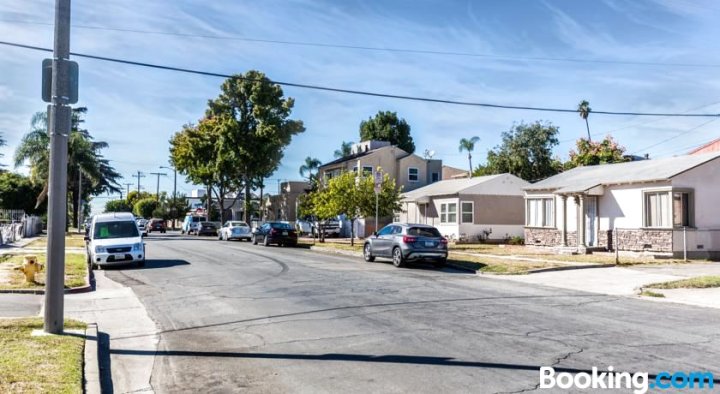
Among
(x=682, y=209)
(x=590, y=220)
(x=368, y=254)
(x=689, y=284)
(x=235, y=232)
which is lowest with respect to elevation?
(x=689, y=284)

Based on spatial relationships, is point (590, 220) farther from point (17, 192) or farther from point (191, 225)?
point (17, 192)

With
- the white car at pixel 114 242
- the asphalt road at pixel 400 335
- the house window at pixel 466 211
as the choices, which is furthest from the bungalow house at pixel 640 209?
the white car at pixel 114 242

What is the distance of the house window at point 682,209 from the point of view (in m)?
24.4

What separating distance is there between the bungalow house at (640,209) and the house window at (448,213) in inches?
335

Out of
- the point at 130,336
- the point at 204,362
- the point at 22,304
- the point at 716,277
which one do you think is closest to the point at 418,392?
the point at 204,362

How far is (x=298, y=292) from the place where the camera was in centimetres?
1404

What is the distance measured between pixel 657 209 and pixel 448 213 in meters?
16.3

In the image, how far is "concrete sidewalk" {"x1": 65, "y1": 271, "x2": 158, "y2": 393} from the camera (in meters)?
7.05

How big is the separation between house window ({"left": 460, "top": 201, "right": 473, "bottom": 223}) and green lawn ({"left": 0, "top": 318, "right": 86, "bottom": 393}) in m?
31.7

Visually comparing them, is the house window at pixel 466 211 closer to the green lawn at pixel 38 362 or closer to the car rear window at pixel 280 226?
the car rear window at pixel 280 226

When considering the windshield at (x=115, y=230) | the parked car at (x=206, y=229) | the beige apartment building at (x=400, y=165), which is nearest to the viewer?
the windshield at (x=115, y=230)

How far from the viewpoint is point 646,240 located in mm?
25000

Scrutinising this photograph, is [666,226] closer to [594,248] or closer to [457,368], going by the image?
[594,248]

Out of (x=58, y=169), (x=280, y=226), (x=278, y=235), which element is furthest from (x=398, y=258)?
(x=280, y=226)
